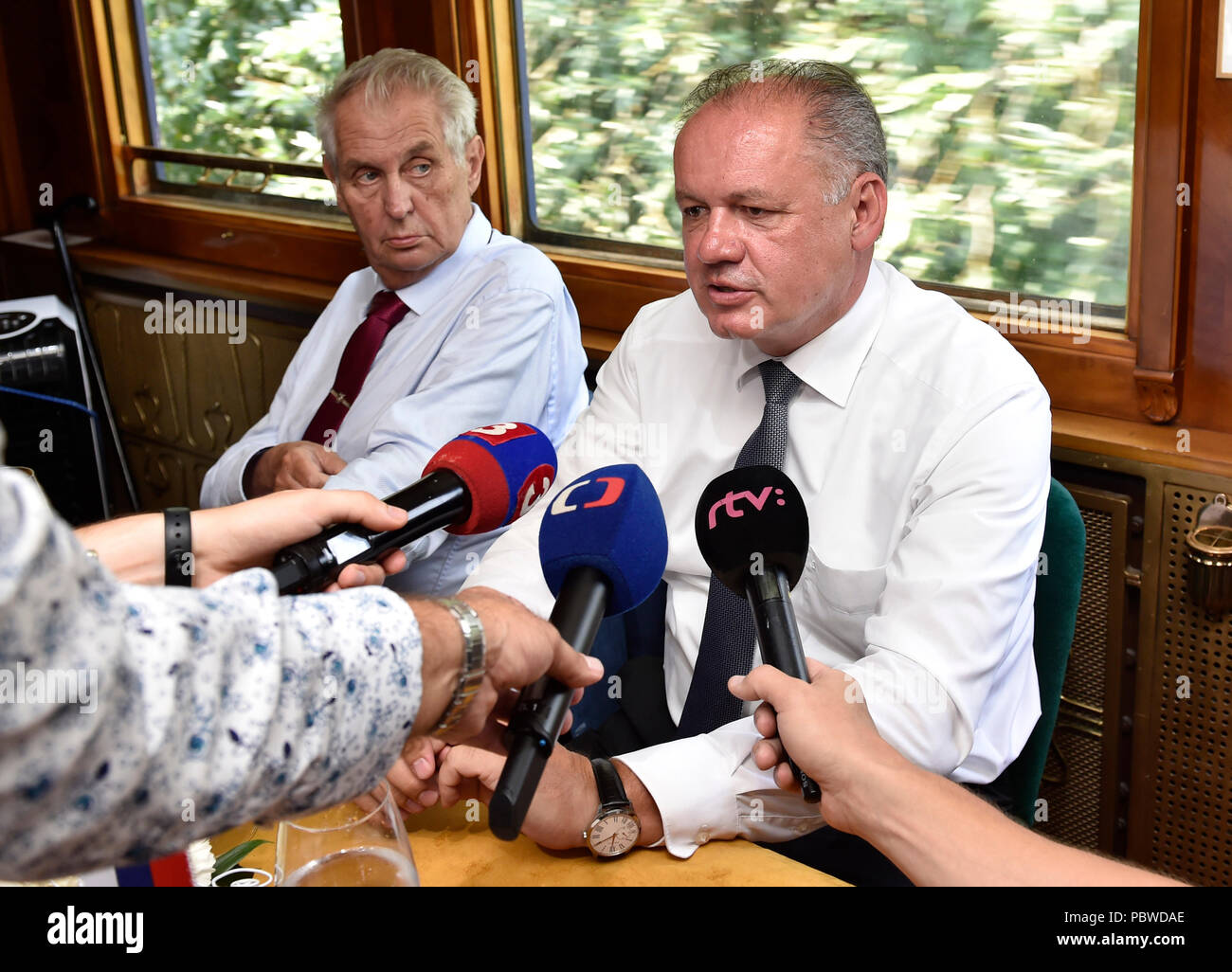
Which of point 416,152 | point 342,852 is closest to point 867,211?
point 416,152

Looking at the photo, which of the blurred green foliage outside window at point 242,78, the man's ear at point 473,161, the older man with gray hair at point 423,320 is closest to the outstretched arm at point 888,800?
the older man with gray hair at point 423,320

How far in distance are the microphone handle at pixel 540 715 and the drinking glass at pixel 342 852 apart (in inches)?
3.6

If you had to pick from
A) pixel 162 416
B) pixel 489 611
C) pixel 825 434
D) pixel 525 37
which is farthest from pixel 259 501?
pixel 162 416

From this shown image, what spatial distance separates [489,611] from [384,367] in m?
1.65

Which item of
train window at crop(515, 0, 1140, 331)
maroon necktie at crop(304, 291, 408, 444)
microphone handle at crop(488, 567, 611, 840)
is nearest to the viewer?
microphone handle at crop(488, 567, 611, 840)

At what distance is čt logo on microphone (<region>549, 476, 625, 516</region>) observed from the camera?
3.64ft

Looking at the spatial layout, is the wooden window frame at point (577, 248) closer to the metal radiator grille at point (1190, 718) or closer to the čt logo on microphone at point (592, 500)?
the metal radiator grille at point (1190, 718)

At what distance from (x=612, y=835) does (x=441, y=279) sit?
1617 mm

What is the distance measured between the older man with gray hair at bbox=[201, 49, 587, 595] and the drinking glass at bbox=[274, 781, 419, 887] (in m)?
1.33

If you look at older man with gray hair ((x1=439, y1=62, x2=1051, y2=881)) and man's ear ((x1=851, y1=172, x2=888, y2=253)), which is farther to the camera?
man's ear ((x1=851, y1=172, x2=888, y2=253))

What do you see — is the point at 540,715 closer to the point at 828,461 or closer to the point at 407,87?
the point at 828,461

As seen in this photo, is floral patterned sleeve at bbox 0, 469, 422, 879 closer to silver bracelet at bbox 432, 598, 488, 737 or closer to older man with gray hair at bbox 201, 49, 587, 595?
silver bracelet at bbox 432, 598, 488, 737

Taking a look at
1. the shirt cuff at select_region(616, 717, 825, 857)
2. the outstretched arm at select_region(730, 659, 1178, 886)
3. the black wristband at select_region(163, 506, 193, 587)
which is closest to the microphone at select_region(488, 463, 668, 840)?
the outstretched arm at select_region(730, 659, 1178, 886)

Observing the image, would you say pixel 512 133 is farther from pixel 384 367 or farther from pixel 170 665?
pixel 170 665
